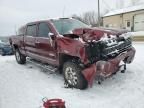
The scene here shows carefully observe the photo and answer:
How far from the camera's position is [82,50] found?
5156mm

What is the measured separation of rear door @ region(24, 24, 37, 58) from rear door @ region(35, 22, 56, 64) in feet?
1.15

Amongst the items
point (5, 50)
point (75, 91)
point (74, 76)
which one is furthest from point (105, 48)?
point (5, 50)

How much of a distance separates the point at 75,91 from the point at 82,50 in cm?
107

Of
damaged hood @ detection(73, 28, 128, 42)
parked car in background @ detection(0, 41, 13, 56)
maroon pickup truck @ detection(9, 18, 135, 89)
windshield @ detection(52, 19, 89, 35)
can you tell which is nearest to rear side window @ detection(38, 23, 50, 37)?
maroon pickup truck @ detection(9, 18, 135, 89)

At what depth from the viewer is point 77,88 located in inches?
222

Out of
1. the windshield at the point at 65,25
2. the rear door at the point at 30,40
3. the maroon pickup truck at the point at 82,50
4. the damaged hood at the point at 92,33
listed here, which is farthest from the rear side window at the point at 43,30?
the damaged hood at the point at 92,33

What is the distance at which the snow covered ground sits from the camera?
4785mm

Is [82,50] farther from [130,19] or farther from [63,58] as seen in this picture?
[130,19]

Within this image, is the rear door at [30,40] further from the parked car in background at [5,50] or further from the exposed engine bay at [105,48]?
the parked car in background at [5,50]

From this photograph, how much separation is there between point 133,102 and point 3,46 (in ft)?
38.6

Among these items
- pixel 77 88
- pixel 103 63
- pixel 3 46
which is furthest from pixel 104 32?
pixel 3 46

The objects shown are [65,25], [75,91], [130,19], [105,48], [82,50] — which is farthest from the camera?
[130,19]

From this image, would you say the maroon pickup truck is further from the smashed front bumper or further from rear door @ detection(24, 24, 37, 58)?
rear door @ detection(24, 24, 37, 58)

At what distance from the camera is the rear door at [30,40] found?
7677 mm
